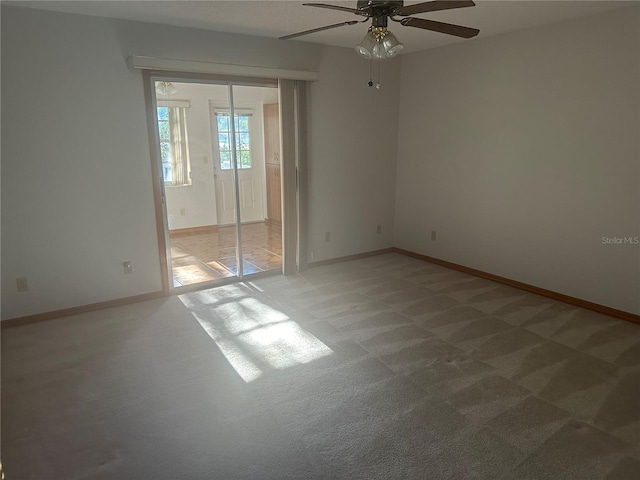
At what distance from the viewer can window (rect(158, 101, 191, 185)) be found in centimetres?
494

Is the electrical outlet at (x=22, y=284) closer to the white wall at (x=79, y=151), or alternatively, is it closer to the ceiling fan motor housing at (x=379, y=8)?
the white wall at (x=79, y=151)

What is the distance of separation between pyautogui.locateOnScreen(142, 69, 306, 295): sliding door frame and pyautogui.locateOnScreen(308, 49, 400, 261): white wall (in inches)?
8.6

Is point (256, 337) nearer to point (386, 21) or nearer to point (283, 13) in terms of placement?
point (386, 21)

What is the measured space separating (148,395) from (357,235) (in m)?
3.48

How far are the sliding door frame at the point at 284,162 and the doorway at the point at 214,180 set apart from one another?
0.04m

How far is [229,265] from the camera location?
16.6ft

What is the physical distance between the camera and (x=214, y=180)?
5.20 meters

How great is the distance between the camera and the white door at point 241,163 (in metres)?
4.74

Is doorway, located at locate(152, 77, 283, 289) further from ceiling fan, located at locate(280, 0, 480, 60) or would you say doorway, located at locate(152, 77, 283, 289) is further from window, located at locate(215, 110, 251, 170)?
ceiling fan, located at locate(280, 0, 480, 60)

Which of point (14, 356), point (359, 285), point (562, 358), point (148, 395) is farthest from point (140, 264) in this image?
point (562, 358)

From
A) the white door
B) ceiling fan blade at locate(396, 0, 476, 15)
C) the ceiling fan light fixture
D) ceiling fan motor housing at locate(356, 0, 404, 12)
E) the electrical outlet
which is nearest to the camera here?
ceiling fan blade at locate(396, 0, 476, 15)

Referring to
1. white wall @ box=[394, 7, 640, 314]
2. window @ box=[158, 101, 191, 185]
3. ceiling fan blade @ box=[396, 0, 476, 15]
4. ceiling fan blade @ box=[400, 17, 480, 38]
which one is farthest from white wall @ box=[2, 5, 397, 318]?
ceiling fan blade @ box=[396, 0, 476, 15]

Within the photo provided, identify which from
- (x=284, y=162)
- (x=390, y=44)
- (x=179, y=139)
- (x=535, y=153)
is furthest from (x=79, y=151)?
(x=535, y=153)

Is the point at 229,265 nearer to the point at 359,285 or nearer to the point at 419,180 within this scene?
the point at 359,285
